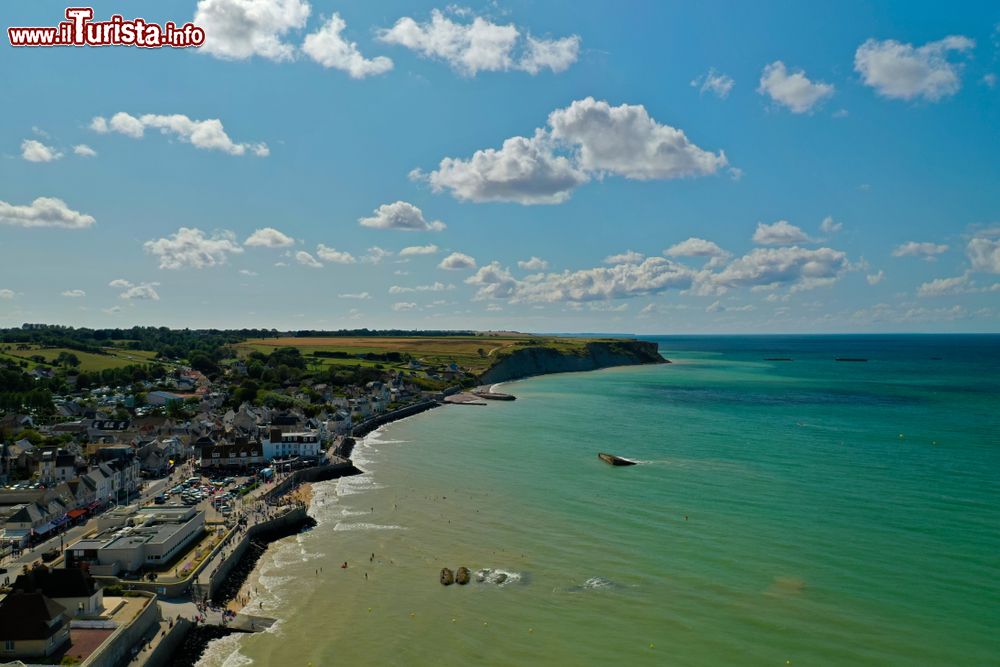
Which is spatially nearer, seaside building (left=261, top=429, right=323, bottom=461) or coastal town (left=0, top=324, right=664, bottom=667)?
coastal town (left=0, top=324, right=664, bottom=667)

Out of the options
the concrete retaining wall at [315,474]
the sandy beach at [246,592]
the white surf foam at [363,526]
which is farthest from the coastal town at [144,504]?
the white surf foam at [363,526]

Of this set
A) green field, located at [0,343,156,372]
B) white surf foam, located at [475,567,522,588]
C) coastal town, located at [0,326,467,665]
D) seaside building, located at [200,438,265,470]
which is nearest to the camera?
coastal town, located at [0,326,467,665]

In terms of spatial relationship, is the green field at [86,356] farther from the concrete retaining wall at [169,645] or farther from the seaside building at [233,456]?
the concrete retaining wall at [169,645]

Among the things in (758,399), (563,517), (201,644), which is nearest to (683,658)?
(563,517)

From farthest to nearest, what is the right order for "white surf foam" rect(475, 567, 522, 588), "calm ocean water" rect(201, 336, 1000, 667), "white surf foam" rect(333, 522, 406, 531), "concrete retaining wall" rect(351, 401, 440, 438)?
"concrete retaining wall" rect(351, 401, 440, 438)
"white surf foam" rect(333, 522, 406, 531)
"white surf foam" rect(475, 567, 522, 588)
"calm ocean water" rect(201, 336, 1000, 667)

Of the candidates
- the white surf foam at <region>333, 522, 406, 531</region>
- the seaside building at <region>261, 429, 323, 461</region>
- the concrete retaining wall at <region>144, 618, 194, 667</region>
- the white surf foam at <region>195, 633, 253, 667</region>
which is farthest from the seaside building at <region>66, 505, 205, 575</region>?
the seaside building at <region>261, 429, 323, 461</region>

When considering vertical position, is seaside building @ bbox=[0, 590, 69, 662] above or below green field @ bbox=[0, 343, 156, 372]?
below

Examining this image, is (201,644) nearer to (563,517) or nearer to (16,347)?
(563,517)

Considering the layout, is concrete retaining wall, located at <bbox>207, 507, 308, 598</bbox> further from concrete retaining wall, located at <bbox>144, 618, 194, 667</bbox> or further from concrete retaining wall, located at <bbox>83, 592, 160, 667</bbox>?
concrete retaining wall, located at <bbox>83, 592, 160, 667</bbox>
